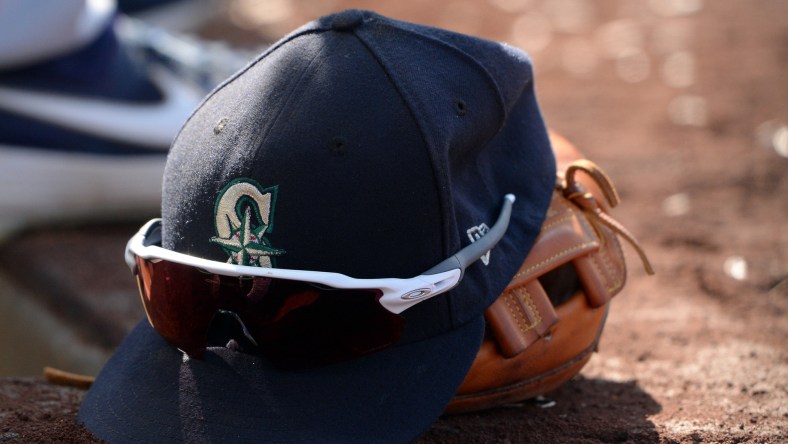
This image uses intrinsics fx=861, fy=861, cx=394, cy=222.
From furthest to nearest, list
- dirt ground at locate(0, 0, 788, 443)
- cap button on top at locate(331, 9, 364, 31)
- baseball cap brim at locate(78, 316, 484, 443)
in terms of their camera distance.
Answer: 1. dirt ground at locate(0, 0, 788, 443)
2. cap button on top at locate(331, 9, 364, 31)
3. baseball cap brim at locate(78, 316, 484, 443)

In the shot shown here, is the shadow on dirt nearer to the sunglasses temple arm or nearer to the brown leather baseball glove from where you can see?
the brown leather baseball glove

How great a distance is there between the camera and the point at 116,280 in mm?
2375

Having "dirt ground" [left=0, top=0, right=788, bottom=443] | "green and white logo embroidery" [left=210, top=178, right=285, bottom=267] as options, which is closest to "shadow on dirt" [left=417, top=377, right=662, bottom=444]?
A: "dirt ground" [left=0, top=0, right=788, bottom=443]

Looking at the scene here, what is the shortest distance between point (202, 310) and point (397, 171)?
0.36m

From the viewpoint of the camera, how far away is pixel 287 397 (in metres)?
1.25

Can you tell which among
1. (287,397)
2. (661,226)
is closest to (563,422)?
(287,397)

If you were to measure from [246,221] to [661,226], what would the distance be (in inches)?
68.8

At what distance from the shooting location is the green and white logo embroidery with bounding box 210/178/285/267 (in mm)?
1253

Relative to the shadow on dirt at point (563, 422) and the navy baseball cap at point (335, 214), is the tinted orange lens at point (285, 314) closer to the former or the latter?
the navy baseball cap at point (335, 214)

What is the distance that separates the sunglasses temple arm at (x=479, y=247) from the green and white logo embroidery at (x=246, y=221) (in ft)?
0.79

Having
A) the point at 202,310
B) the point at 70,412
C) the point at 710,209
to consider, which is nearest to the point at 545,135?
the point at 202,310

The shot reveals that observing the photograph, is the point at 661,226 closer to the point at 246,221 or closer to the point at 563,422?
the point at 563,422

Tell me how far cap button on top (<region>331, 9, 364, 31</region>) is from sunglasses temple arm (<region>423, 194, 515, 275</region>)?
0.38 m

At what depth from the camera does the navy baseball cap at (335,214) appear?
1246 mm
